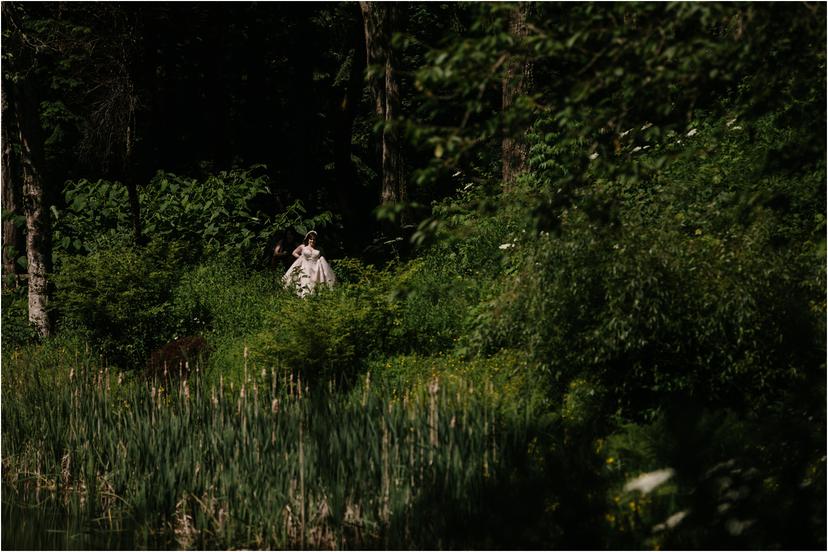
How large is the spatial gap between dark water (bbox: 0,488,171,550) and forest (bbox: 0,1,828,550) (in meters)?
0.03

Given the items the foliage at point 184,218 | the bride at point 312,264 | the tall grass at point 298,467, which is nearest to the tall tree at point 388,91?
the bride at point 312,264

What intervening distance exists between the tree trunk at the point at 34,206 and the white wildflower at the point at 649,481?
10423 mm

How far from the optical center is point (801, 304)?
795cm

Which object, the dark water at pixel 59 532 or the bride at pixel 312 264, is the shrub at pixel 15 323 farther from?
the dark water at pixel 59 532

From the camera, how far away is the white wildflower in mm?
6348

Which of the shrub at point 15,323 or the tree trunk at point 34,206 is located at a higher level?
the tree trunk at point 34,206

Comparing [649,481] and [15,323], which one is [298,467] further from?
[15,323]

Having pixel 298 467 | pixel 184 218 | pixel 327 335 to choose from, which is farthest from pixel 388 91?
pixel 298 467

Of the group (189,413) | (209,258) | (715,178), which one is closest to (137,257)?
(209,258)

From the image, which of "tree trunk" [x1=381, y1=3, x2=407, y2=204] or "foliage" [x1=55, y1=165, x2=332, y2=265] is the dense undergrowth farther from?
"foliage" [x1=55, y1=165, x2=332, y2=265]

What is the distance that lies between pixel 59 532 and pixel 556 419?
12.6 ft

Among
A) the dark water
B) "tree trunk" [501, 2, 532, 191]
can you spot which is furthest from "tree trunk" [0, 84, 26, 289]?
the dark water

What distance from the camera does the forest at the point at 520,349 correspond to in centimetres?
602

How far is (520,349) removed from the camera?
8930mm
